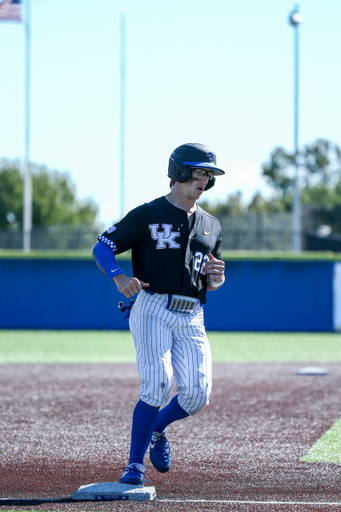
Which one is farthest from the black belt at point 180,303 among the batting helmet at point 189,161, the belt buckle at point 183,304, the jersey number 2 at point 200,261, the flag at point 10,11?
the flag at point 10,11

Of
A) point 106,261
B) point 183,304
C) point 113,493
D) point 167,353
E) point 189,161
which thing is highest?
point 189,161

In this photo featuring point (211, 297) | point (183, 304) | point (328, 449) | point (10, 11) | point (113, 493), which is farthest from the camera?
point (10, 11)

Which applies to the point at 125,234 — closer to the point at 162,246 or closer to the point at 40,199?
the point at 162,246

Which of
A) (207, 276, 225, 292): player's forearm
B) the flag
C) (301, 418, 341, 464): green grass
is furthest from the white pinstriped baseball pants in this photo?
the flag

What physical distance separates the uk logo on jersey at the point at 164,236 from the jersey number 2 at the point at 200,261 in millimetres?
151

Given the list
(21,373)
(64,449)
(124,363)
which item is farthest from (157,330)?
(124,363)

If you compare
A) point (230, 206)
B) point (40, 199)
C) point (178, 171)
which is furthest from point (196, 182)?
point (230, 206)

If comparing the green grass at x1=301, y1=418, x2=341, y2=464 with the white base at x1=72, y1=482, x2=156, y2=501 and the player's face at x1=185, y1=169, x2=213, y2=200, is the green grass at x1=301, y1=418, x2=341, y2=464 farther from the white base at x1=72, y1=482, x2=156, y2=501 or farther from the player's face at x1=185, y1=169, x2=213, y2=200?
the player's face at x1=185, y1=169, x2=213, y2=200

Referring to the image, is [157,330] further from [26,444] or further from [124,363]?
[124,363]

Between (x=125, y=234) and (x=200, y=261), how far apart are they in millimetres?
472

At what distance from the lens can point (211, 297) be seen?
16438 mm

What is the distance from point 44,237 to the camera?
25.5m

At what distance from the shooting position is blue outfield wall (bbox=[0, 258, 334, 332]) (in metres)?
16.6

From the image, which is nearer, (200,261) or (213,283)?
(200,261)
